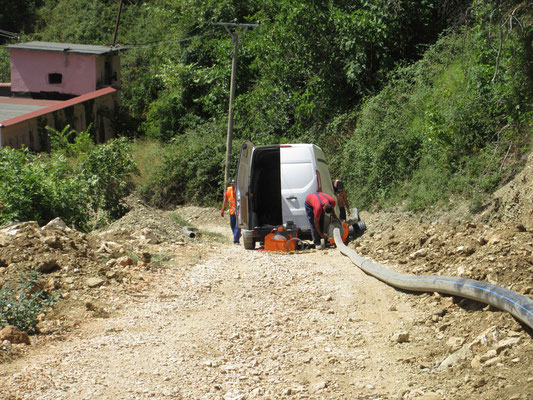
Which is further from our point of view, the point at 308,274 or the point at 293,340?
the point at 308,274

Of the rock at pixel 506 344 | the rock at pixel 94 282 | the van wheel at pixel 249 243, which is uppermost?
the rock at pixel 506 344

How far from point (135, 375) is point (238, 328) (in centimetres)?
150

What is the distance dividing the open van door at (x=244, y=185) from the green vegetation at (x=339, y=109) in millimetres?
3663

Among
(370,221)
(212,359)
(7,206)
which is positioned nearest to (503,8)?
(370,221)

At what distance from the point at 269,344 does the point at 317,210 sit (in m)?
5.60

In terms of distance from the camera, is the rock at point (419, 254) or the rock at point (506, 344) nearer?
the rock at point (506, 344)

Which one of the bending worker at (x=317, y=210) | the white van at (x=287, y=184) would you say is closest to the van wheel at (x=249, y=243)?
the white van at (x=287, y=184)

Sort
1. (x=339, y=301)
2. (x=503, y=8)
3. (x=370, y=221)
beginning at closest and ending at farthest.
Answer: (x=339, y=301)
(x=503, y=8)
(x=370, y=221)

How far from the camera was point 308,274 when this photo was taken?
915cm

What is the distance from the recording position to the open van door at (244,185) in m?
12.8

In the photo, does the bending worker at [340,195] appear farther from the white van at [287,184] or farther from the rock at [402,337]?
the rock at [402,337]

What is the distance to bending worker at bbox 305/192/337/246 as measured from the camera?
1183 centimetres

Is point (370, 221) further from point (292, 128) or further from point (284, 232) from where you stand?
point (292, 128)

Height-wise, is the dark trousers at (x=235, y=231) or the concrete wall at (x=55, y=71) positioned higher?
the concrete wall at (x=55, y=71)
